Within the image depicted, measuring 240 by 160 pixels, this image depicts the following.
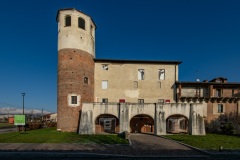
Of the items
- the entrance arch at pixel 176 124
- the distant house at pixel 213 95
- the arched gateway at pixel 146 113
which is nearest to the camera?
the arched gateway at pixel 146 113

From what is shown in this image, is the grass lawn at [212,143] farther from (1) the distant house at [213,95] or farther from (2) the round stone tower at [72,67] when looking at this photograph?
(2) the round stone tower at [72,67]

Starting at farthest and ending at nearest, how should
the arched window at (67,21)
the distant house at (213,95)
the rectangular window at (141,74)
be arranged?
the rectangular window at (141,74)
the distant house at (213,95)
the arched window at (67,21)

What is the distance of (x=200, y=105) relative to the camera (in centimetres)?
2548

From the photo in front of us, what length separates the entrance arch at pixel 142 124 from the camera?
3042 centimetres

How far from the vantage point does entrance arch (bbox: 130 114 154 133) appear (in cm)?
3042

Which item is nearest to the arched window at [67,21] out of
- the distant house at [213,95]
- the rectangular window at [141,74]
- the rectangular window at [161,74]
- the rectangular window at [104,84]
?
the rectangular window at [104,84]

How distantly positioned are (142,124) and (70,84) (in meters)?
14.3

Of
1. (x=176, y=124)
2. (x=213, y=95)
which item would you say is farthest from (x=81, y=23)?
(x=213, y=95)

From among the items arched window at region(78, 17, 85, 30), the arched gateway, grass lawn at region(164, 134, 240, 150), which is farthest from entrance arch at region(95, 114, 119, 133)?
arched window at region(78, 17, 85, 30)

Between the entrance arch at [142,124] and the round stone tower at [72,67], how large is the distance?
28.5 ft

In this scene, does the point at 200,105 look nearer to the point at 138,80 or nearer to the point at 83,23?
the point at 138,80

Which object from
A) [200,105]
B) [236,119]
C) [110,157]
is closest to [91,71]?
[200,105]

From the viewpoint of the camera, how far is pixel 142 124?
30766 mm

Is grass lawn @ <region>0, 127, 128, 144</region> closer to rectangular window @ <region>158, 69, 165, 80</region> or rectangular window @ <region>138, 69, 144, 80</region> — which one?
rectangular window @ <region>138, 69, 144, 80</region>
